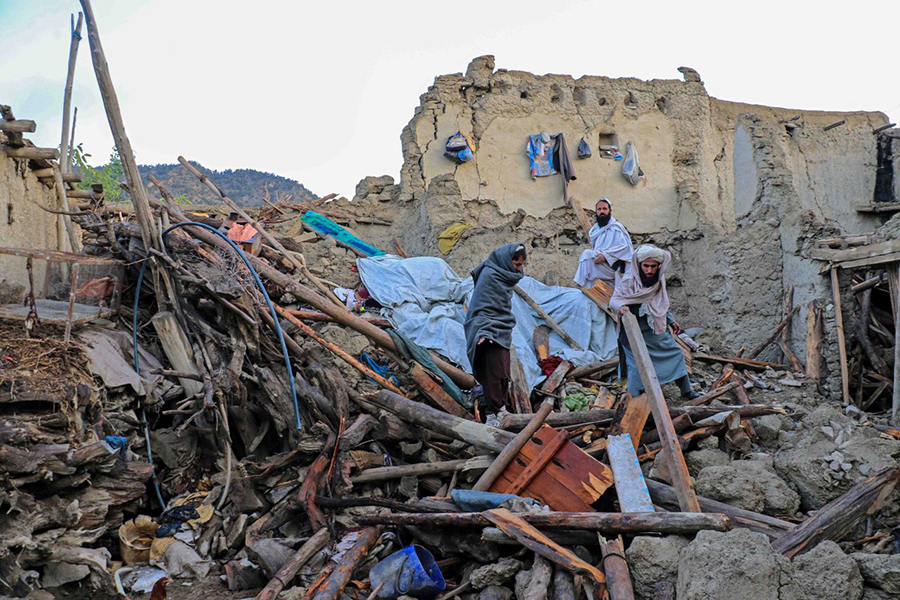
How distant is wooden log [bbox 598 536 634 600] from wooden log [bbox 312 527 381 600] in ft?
4.93

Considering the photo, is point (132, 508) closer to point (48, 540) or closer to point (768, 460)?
point (48, 540)

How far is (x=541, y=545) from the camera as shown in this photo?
3.68 metres

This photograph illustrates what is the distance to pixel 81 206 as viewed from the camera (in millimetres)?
7629

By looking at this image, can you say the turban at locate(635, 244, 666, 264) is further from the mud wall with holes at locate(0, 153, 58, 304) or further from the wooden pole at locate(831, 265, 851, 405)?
the mud wall with holes at locate(0, 153, 58, 304)

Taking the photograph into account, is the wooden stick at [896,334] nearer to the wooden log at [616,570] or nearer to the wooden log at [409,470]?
the wooden log at [616,570]

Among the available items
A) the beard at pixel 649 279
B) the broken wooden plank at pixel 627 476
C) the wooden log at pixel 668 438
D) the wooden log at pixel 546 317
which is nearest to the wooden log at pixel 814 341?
the wooden log at pixel 546 317

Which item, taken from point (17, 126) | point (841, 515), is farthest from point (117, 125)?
point (841, 515)

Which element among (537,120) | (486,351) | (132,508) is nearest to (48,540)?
(132,508)

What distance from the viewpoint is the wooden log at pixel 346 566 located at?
3.89m

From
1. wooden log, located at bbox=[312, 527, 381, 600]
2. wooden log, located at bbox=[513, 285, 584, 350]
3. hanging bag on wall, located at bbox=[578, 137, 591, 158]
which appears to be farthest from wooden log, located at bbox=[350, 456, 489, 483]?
hanging bag on wall, located at bbox=[578, 137, 591, 158]

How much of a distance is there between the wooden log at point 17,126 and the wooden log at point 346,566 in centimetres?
465

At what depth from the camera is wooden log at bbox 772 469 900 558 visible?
3604 mm

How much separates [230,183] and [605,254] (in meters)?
21.6

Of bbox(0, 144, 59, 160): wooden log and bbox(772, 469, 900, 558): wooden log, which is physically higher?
bbox(0, 144, 59, 160): wooden log
